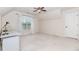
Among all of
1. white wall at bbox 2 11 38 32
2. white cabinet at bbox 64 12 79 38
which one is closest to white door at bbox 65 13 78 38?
white cabinet at bbox 64 12 79 38

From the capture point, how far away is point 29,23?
149 cm

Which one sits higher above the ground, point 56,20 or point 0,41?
point 56,20

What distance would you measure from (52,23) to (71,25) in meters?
0.33

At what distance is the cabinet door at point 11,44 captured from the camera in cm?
140

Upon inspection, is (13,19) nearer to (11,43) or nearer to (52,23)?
(11,43)

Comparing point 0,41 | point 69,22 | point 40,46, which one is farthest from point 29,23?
point 69,22

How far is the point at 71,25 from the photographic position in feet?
5.05

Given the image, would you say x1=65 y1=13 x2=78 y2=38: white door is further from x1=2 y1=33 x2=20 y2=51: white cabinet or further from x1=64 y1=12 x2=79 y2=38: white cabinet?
x1=2 y1=33 x2=20 y2=51: white cabinet

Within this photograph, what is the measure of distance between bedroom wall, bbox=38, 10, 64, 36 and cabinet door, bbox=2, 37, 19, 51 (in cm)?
46

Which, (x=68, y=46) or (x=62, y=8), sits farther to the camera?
(x=68, y=46)

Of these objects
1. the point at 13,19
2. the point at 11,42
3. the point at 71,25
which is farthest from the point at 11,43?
the point at 71,25

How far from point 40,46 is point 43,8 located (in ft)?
2.02
